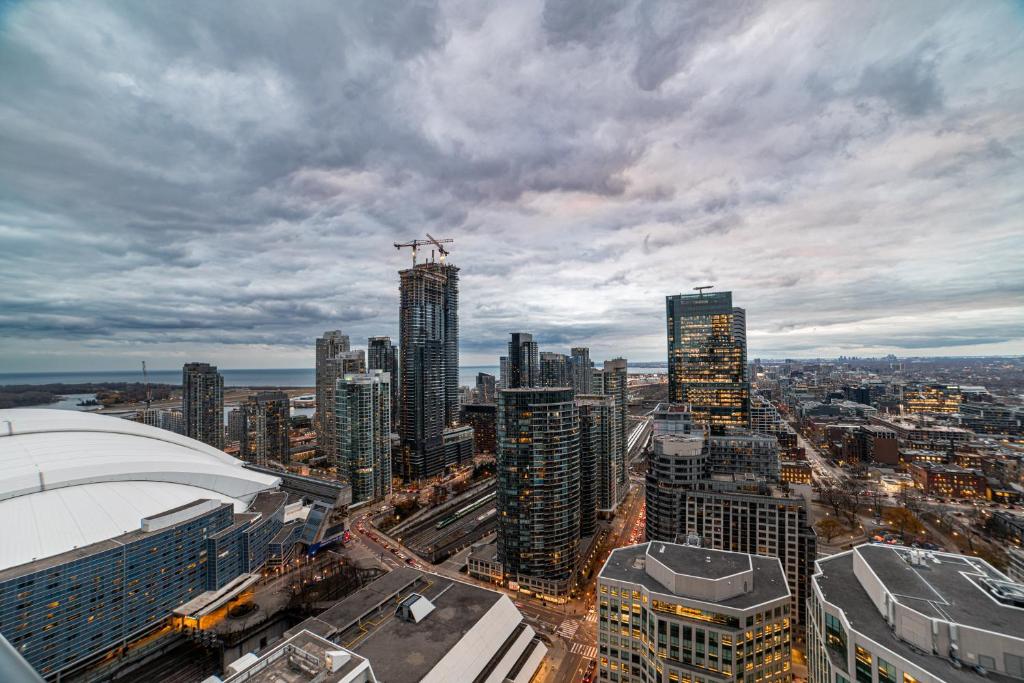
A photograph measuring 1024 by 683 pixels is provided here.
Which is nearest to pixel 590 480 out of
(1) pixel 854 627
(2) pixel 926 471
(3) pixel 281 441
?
(1) pixel 854 627

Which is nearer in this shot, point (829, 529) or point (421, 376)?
point (829, 529)

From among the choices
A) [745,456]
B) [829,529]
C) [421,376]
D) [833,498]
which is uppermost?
[421,376]

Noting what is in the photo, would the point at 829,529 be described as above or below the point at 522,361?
below

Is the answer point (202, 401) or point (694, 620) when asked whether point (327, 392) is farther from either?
point (694, 620)

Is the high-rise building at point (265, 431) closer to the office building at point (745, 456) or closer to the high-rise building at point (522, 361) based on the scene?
the high-rise building at point (522, 361)

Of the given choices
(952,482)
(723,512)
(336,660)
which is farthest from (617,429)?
(336,660)
